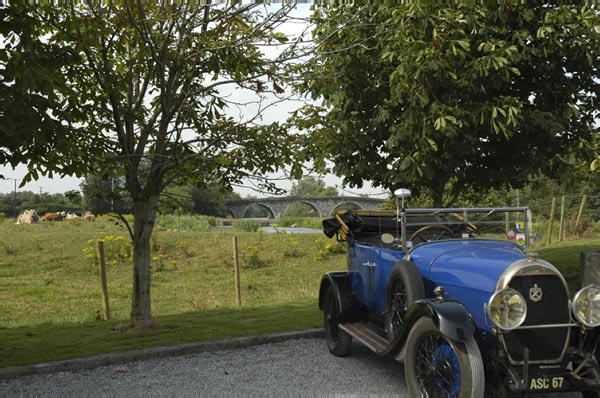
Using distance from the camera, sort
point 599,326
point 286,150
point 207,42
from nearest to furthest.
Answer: point 599,326 → point 207,42 → point 286,150

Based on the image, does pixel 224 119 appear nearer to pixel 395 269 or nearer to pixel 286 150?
pixel 286 150

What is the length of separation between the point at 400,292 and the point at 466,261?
29.6 inches

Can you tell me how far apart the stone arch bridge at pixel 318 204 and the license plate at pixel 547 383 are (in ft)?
62.1

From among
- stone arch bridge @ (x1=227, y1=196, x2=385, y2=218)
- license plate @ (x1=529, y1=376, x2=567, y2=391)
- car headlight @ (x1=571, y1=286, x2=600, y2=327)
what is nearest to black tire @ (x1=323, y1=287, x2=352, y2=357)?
license plate @ (x1=529, y1=376, x2=567, y2=391)

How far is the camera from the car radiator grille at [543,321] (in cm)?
402

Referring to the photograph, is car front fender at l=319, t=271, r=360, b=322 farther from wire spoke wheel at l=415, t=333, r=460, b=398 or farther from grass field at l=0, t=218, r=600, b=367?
wire spoke wheel at l=415, t=333, r=460, b=398

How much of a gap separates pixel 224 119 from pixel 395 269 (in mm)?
4127

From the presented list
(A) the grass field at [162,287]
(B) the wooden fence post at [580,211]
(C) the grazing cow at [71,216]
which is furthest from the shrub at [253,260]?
(C) the grazing cow at [71,216]

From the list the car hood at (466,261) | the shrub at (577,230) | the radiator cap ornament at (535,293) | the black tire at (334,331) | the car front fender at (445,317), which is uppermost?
the car hood at (466,261)

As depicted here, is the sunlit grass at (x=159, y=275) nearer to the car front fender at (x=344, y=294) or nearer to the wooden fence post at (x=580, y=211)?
the car front fender at (x=344, y=294)

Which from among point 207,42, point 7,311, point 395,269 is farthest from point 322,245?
point 395,269

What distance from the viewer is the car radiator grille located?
402cm

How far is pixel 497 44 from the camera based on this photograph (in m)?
8.45

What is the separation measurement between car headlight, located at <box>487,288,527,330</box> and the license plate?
1.38 ft
